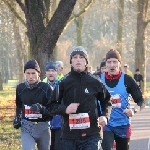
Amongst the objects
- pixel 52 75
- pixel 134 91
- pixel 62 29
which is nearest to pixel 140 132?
pixel 62 29

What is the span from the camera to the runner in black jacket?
5199 millimetres

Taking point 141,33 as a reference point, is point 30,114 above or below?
below

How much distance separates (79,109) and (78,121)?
134 mm

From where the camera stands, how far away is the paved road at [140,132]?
10.6 metres

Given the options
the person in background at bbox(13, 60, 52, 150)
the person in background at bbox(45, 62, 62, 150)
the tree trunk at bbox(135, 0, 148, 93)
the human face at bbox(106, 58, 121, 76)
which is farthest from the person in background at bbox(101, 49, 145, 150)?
→ the tree trunk at bbox(135, 0, 148, 93)

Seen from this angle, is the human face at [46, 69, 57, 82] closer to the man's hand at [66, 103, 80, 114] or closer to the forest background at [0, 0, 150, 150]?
the forest background at [0, 0, 150, 150]

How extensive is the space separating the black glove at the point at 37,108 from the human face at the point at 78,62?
119 cm

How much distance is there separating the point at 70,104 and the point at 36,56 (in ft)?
25.8

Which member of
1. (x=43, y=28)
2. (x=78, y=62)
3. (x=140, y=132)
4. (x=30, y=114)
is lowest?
(x=140, y=132)

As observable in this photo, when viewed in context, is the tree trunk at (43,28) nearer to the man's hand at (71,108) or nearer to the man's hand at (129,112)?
the man's hand at (129,112)

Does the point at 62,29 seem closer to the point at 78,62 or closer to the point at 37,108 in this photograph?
the point at 37,108

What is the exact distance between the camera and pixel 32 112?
6.49 meters

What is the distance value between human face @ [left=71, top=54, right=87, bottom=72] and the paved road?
5.29 m

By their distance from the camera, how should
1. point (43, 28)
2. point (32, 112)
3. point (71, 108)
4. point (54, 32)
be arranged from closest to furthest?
point (71, 108) → point (32, 112) → point (54, 32) → point (43, 28)
